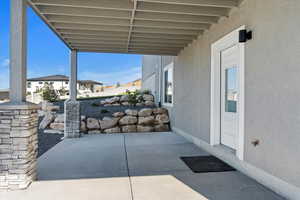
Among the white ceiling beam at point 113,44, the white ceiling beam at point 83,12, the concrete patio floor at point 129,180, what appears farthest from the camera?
the white ceiling beam at point 113,44

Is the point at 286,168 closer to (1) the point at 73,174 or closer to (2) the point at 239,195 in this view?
(2) the point at 239,195

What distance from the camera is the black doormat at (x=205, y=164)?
12.7 ft

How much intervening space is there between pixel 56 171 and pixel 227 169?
3165 millimetres

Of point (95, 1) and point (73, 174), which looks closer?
point (73, 174)

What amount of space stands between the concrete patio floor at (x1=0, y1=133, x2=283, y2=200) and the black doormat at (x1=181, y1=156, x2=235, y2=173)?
0.15m

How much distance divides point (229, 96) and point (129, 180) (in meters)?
2.78

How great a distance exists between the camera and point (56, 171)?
3.79 m

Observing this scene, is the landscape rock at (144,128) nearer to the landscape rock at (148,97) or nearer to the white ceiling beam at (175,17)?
the landscape rock at (148,97)

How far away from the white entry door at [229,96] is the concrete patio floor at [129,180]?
0.83 meters

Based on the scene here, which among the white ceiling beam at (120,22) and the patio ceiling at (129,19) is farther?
the white ceiling beam at (120,22)

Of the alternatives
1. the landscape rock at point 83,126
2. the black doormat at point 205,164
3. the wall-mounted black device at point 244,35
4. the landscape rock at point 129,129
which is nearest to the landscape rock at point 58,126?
the landscape rock at point 83,126

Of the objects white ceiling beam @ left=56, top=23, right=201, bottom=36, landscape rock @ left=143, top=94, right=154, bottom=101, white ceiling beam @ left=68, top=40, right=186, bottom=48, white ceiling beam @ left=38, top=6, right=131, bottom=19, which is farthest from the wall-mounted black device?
landscape rock @ left=143, top=94, right=154, bottom=101

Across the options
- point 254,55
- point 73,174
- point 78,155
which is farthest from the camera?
point 78,155

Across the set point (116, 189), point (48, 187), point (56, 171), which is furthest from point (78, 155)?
point (116, 189)
